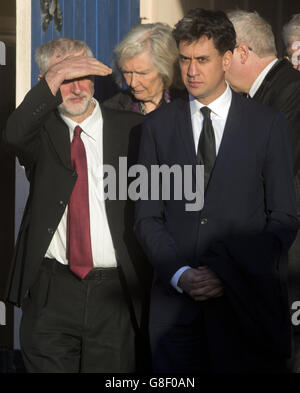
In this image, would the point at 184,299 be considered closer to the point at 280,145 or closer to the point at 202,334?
the point at 202,334

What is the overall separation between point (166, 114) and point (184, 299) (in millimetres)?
784

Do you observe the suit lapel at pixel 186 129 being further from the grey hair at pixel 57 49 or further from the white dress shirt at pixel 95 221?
the grey hair at pixel 57 49

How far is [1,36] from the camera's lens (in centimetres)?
672

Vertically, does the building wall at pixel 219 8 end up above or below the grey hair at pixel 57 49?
above

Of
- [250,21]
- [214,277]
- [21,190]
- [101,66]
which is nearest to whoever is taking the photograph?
[214,277]

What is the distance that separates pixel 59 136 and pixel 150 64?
552mm

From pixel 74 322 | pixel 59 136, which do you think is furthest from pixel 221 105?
pixel 74 322

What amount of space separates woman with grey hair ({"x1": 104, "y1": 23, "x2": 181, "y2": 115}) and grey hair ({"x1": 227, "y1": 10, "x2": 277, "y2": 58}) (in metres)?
0.33

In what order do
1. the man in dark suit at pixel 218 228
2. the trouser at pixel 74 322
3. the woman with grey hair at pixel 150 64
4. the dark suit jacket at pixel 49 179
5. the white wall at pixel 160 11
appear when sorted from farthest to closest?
1. the white wall at pixel 160 11
2. the woman with grey hair at pixel 150 64
3. the trouser at pixel 74 322
4. the dark suit jacket at pixel 49 179
5. the man in dark suit at pixel 218 228

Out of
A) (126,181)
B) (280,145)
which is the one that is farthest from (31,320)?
(280,145)

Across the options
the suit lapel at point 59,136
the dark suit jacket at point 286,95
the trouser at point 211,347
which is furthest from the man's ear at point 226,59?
the trouser at point 211,347

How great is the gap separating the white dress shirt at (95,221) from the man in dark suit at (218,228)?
0.38 m

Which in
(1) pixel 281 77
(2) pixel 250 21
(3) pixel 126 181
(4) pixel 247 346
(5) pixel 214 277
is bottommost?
(4) pixel 247 346

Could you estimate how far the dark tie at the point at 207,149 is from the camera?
4.14 metres
